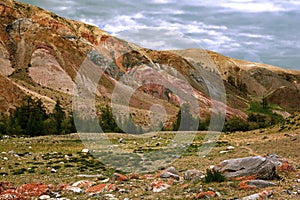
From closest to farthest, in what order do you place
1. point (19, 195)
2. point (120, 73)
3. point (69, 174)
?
1. point (19, 195)
2. point (69, 174)
3. point (120, 73)

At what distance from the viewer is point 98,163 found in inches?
1240

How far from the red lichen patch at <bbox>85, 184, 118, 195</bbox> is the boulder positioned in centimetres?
555

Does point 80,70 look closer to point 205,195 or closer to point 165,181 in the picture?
point 165,181

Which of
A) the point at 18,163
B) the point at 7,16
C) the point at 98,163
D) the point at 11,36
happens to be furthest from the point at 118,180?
the point at 7,16

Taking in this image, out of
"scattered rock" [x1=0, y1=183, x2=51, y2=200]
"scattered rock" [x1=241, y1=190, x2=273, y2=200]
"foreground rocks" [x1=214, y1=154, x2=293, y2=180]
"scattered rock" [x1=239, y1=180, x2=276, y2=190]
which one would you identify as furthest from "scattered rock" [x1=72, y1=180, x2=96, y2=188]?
"scattered rock" [x1=241, y1=190, x2=273, y2=200]

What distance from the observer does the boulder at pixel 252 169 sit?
16469 mm

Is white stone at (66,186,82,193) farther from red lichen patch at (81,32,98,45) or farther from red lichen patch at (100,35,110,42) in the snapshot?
red lichen patch at (100,35,110,42)

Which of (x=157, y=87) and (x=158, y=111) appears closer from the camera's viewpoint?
(x=158, y=111)

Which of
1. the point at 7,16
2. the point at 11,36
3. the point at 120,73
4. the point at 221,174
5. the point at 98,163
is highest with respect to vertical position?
the point at 7,16

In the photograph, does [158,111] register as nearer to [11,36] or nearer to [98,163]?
[11,36]

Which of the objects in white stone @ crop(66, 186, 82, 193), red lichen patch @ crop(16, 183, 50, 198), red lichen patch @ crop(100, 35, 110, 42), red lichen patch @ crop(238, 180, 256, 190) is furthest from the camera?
red lichen patch @ crop(100, 35, 110, 42)

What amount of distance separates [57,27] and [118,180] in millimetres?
129894

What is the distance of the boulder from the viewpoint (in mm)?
16469

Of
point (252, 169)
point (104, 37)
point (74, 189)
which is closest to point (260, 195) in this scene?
point (252, 169)
